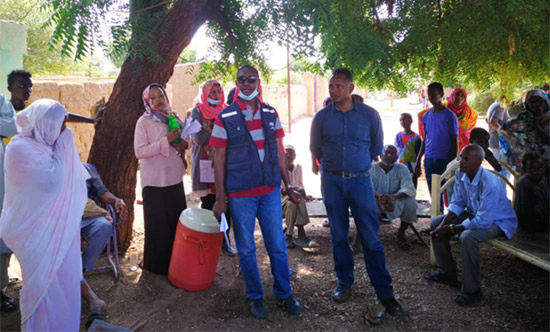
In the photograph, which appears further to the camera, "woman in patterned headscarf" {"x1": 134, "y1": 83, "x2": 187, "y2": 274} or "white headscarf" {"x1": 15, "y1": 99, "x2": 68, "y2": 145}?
"woman in patterned headscarf" {"x1": 134, "y1": 83, "x2": 187, "y2": 274}

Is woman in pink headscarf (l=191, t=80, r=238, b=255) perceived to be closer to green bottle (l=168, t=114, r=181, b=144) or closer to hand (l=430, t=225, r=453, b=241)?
green bottle (l=168, t=114, r=181, b=144)

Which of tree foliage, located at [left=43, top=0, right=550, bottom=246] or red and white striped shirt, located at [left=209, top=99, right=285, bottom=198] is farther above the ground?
tree foliage, located at [left=43, top=0, right=550, bottom=246]

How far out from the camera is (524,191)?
14.3 ft

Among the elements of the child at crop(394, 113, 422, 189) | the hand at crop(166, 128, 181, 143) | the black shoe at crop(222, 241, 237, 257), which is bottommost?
the black shoe at crop(222, 241, 237, 257)

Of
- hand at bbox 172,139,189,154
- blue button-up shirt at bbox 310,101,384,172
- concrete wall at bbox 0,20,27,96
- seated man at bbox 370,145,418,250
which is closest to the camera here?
blue button-up shirt at bbox 310,101,384,172

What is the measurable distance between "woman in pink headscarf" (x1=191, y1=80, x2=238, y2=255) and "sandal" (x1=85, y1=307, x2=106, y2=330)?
5.35 feet

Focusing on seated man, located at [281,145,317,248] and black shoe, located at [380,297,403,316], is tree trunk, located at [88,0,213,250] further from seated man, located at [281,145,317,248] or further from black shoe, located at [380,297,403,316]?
black shoe, located at [380,297,403,316]

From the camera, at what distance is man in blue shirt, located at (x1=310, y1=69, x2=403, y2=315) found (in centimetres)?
389

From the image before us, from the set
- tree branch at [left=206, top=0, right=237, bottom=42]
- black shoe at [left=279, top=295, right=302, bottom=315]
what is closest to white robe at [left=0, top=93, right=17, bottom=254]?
tree branch at [left=206, top=0, right=237, bottom=42]

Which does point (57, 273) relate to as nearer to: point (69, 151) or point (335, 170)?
point (69, 151)

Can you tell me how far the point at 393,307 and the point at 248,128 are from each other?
1.94m

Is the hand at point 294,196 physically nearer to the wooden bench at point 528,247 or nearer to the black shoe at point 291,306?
the black shoe at point 291,306

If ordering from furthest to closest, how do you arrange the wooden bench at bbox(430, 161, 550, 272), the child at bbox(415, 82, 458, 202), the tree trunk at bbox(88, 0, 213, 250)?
the child at bbox(415, 82, 458, 202) < the tree trunk at bbox(88, 0, 213, 250) < the wooden bench at bbox(430, 161, 550, 272)

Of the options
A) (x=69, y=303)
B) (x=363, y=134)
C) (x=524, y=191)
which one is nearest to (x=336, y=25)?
(x=363, y=134)
